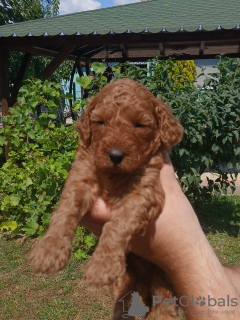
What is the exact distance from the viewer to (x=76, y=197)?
200 cm

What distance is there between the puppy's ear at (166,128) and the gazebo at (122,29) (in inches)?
196

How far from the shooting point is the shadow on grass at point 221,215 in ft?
18.4

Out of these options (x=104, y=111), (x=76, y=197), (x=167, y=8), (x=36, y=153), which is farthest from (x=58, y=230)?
(x=167, y=8)

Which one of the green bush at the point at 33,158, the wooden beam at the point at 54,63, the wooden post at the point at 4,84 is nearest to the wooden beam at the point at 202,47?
the wooden beam at the point at 54,63

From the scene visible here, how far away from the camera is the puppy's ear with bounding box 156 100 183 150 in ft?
7.28

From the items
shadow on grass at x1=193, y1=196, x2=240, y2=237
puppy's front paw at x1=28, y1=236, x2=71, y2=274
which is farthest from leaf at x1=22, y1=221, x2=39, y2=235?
puppy's front paw at x1=28, y1=236, x2=71, y2=274

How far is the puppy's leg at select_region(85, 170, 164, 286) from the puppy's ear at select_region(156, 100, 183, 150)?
0.31 metres

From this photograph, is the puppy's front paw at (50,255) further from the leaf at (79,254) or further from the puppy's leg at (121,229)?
the leaf at (79,254)

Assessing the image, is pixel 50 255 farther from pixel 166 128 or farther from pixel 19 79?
pixel 19 79

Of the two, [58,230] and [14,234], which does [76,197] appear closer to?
[58,230]

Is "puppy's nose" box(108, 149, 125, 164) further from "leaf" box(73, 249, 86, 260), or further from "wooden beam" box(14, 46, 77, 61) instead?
"wooden beam" box(14, 46, 77, 61)

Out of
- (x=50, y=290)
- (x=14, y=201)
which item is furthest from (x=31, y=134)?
(x=50, y=290)

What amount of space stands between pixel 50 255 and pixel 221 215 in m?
5.07

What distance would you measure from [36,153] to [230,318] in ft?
12.2
